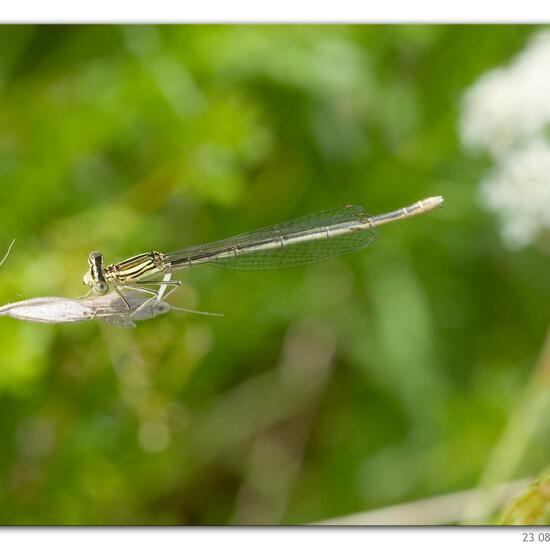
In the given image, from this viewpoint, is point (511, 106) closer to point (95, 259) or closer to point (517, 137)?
point (517, 137)

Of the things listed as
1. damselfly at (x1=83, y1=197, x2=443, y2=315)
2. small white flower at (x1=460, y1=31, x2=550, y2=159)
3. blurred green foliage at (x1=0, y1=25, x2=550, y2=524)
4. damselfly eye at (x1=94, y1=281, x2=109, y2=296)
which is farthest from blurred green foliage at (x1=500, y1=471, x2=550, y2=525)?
small white flower at (x1=460, y1=31, x2=550, y2=159)

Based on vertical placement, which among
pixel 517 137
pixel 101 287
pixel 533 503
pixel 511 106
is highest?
pixel 511 106

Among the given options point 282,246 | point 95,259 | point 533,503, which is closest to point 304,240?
point 282,246

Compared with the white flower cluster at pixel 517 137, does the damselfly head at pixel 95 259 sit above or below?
below

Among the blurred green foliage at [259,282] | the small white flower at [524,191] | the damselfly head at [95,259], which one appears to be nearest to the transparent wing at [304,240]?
the damselfly head at [95,259]

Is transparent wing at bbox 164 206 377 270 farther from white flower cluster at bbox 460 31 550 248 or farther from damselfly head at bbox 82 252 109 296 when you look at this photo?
white flower cluster at bbox 460 31 550 248

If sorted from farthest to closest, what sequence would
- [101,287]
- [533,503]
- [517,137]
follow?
[517,137]
[533,503]
[101,287]

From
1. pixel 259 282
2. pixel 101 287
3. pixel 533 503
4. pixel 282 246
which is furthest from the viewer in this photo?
pixel 259 282

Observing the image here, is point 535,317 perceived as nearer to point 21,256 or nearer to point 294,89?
point 294,89

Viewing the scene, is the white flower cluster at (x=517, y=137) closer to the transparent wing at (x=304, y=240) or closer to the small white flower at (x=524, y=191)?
the small white flower at (x=524, y=191)
